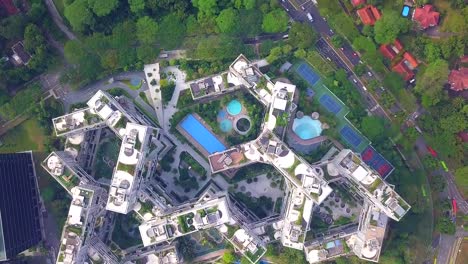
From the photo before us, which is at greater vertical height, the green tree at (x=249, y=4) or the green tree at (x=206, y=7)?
the green tree at (x=206, y=7)

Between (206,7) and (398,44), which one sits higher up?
(206,7)

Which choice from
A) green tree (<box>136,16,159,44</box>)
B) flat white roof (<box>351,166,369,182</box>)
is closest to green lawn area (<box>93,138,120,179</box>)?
green tree (<box>136,16,159,44</box>)

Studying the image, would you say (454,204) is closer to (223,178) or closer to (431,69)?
(431,69)

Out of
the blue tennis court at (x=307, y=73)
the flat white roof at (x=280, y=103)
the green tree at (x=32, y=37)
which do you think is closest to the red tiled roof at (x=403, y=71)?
the blue tennis court at (x=307, y=73)

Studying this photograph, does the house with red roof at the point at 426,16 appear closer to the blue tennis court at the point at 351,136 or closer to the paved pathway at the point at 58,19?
the blue tennis court at the point at 351,136

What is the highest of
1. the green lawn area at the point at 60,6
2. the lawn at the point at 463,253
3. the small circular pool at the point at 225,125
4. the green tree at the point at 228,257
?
the green lawn area at the point at 60,6

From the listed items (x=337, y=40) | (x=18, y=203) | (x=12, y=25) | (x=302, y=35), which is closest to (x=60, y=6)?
(x=12, y=25)

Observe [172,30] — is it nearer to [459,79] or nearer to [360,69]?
[360,69]
